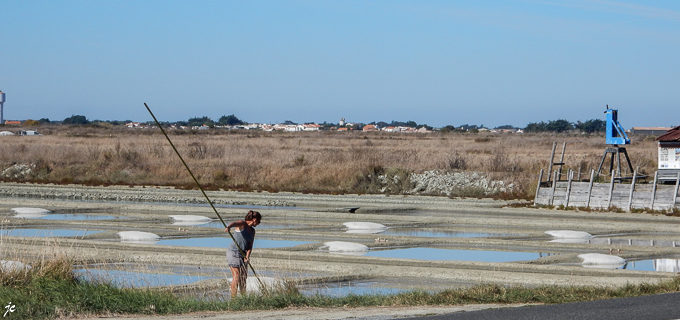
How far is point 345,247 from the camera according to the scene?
19453 mm

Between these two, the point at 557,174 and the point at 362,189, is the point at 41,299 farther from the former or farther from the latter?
the point at 362,189

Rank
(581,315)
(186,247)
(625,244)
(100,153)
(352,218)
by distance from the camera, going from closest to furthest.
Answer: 1. (581,315)
2. (186,247)
3. (625,244)
4. (352,218)
5. (100,153)

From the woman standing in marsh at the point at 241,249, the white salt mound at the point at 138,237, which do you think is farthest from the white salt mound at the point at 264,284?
the white salt mound at the point at 138,237

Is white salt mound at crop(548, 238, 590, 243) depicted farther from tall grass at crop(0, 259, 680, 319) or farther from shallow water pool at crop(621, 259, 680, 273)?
tall grass at crop(0, 259, 680, 319)

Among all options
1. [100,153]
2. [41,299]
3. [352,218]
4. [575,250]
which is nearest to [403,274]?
[575,250]

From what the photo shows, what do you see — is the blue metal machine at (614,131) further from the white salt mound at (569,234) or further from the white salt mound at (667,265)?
the white salt mound at (667,265)

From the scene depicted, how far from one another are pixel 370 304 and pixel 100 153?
4282cm

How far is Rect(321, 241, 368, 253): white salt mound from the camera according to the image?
63.5 ft

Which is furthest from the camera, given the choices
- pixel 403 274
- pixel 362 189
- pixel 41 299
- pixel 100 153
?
pixel 100 153

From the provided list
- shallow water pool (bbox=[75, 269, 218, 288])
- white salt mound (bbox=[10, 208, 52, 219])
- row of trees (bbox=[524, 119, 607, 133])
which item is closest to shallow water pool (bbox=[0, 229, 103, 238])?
white salt mound (bbox=[10, 208, 52, 219])

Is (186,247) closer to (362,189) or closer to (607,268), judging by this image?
(607,268)

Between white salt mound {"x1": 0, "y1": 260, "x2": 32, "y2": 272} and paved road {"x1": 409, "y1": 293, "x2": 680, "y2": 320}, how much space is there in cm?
627

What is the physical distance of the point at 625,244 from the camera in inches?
826

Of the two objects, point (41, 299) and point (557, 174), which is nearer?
point (41, 299)
